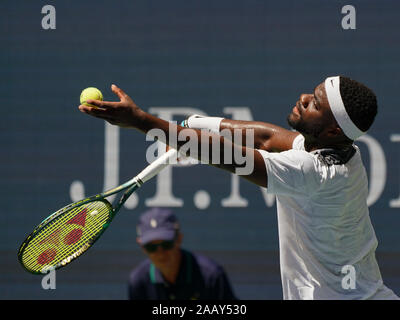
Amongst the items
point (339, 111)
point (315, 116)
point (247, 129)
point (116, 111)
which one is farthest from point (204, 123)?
point (116, 111)

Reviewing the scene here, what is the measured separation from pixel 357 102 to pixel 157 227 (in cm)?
155

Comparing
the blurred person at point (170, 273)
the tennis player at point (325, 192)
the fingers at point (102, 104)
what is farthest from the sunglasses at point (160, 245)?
the fingers at point (102, 104)

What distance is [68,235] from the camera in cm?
421

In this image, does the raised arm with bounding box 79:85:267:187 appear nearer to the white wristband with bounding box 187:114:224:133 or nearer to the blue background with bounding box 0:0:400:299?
the white wristband with bounding box 187:114:224:133

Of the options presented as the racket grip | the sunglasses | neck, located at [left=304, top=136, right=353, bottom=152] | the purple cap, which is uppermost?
neck, located at [left=304, top=136, right=353, bottom=152]

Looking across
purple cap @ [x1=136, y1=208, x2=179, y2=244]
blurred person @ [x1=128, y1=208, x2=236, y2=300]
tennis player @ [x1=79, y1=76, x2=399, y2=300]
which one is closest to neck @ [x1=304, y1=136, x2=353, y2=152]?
tennis player @ [x1=79, y1=76, x2=399, y2=300]

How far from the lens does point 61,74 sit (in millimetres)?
6391

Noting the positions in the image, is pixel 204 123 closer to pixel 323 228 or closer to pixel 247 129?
pixel 247 129

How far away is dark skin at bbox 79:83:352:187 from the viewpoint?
307 centimetres

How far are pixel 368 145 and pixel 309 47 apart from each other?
0.90 metres

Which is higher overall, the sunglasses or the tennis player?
the tennis player
